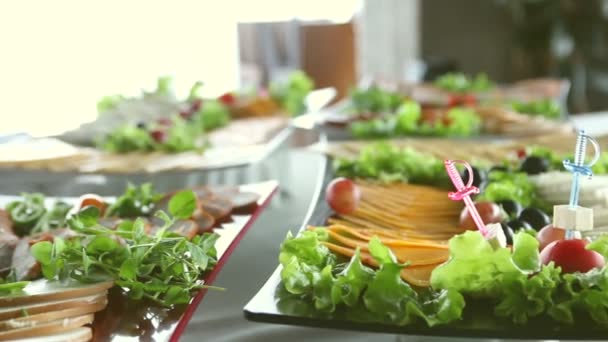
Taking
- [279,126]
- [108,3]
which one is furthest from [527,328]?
[108,3]

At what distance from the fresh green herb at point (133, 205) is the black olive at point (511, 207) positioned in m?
0.89

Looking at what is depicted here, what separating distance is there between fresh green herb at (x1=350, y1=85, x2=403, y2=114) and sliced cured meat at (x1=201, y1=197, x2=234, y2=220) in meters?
2.16

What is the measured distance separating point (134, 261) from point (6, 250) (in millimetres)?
365

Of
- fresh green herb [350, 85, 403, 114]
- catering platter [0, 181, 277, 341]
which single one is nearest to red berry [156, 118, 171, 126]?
fresh green herb [350, 85, 403, 114]

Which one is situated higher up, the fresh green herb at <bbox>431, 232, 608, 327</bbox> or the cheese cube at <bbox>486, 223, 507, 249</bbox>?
the cheese cube at <bbox>486, 223, 507, 249</bbox>

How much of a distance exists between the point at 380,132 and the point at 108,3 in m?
5.12

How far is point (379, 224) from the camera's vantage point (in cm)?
219

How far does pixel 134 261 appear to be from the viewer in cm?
165

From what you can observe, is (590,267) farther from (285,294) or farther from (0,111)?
(0,111)

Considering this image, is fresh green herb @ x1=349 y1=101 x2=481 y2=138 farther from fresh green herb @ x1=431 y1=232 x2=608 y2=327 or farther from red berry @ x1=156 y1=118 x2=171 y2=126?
fresh green herb @ x1=431 y1=232 x2=608 y2=327

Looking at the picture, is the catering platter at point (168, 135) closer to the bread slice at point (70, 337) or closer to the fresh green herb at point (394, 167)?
the fresh green herb at point (394, 167)

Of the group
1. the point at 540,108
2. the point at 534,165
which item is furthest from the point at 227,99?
the point at 534,165

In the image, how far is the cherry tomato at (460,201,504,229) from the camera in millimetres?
2059

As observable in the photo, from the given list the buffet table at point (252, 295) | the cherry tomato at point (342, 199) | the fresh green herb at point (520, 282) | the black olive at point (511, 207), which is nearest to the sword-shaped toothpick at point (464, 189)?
the fresh green herb at point (520, 282)
